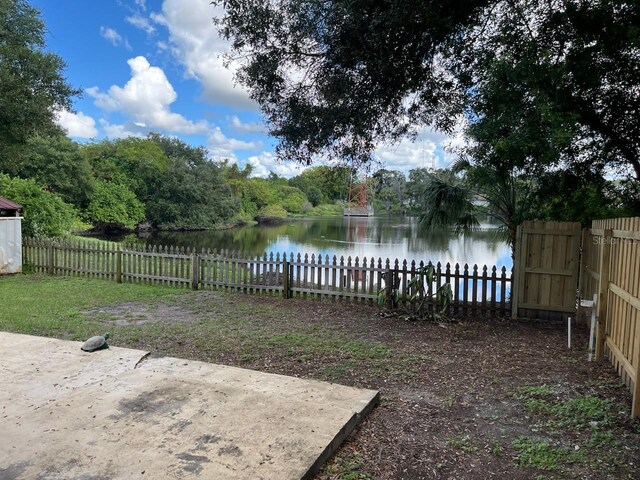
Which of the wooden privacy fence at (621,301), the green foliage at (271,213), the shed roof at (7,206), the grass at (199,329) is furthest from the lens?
the green foliage at (271,213)

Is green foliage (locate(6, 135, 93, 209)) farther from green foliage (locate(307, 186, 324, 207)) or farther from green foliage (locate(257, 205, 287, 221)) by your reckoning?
green foliage (locate(307, 186, 324, 207))

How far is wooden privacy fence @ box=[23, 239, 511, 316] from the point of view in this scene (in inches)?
313

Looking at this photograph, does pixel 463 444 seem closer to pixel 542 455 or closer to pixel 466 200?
pixel 542 455

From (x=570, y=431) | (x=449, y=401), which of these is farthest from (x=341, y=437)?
(x=570, y=431)

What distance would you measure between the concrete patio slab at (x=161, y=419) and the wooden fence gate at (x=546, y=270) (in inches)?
178

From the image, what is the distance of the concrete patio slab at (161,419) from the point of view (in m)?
2.69

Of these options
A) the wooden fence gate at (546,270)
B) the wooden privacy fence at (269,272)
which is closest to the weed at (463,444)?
the wooden privacy fence at (269,272)

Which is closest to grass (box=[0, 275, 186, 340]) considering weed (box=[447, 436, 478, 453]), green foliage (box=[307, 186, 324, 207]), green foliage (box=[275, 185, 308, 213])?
weed (box=[447, 436, 478, 453])

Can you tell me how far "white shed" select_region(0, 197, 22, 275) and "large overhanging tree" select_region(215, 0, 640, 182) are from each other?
7627 mm

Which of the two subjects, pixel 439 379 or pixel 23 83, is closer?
pixel 439 379

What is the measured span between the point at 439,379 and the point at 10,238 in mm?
11265

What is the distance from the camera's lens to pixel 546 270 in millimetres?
7215

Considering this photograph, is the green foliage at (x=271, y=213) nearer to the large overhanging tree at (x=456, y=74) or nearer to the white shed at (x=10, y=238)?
the white shed at (x=10, y=238)

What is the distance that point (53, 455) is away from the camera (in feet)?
9.10
